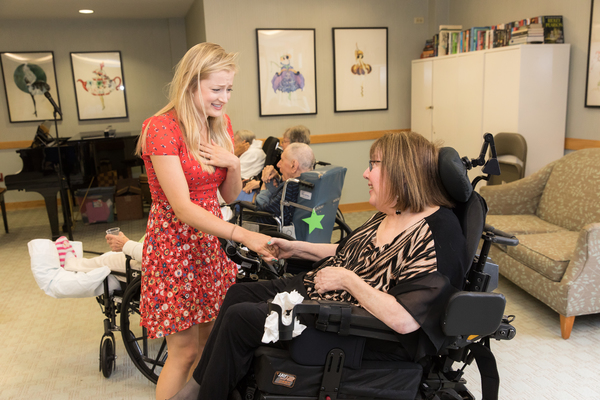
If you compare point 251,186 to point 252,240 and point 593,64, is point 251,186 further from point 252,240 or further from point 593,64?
point 593,64

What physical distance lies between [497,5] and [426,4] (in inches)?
41.7

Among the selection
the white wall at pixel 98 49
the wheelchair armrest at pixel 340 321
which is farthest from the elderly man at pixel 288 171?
the white wall at pixel 98 49

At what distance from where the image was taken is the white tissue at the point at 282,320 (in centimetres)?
132

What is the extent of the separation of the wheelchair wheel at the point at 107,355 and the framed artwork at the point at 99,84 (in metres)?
5.33

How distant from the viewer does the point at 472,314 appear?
51.9 inches

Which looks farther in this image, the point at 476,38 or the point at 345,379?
the point at 476,38

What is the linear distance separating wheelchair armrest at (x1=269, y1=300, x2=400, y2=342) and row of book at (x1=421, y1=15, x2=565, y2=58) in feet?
11.2

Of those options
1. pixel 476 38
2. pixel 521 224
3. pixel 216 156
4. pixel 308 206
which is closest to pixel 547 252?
pixel 521 224

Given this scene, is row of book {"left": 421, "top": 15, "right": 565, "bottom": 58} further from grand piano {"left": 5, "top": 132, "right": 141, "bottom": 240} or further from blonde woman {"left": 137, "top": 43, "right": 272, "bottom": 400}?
grand piano {"left": 5, "top": 132, "right": 141, "bottom": 240}

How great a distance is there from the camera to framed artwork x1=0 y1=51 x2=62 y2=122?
6520mm

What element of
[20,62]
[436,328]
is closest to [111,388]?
[436,328]

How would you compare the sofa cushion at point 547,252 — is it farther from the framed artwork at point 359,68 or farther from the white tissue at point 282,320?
the framed artwork at point 359,68

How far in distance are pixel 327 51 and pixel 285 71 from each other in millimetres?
553

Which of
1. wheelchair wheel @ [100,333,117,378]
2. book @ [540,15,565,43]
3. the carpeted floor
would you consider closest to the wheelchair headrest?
the carpeted floor
